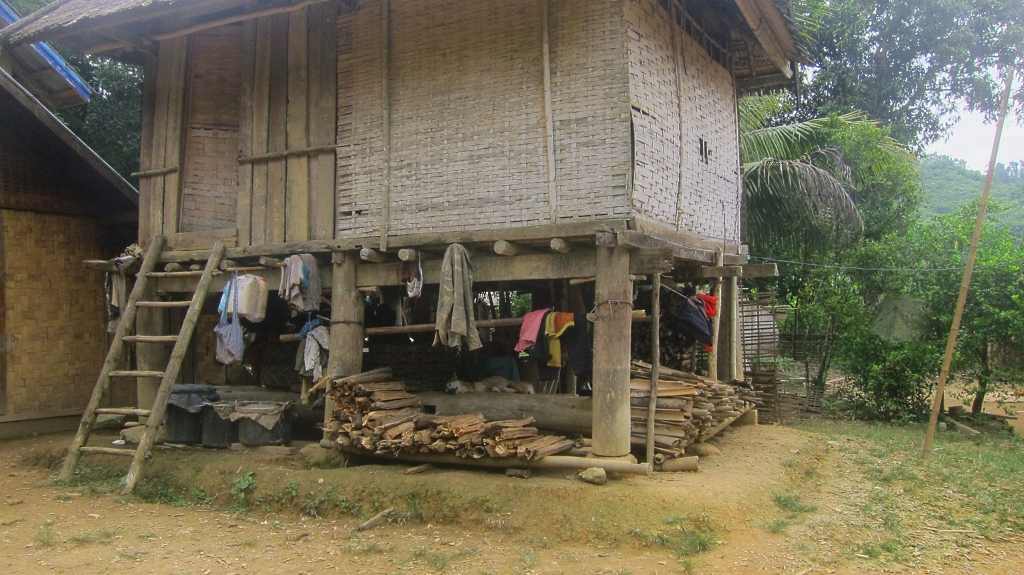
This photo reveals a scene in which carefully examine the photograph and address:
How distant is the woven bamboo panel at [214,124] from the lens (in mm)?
9953

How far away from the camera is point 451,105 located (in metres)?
8.28

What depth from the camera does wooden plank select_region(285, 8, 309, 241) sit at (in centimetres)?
916

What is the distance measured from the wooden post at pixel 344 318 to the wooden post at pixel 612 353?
307 centimetres

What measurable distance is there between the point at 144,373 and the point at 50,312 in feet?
13.2

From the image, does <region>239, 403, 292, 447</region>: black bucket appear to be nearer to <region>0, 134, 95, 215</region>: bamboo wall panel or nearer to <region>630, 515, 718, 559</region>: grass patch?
<region>630, 515, 718, 559</region>: grass patch

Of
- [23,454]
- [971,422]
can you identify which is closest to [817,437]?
[971,422]

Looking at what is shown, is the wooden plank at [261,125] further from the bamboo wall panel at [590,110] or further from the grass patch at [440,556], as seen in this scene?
the grass patch at [440,556]

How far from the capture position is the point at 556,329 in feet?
26.7

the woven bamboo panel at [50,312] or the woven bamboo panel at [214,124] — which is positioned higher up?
the woven bamboo panel at [214,124]

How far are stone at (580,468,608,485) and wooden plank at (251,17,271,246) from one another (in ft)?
16.4

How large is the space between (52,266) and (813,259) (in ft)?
44.2

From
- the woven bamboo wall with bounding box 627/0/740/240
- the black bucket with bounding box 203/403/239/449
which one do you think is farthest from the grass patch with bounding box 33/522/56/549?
the woven bamboo wall with bounding box 627/0/740/240

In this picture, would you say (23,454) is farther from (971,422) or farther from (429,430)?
(971,422)

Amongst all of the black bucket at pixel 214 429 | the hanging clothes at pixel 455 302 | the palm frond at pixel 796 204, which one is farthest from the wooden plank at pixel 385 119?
the palm frond at pixel 796 204
